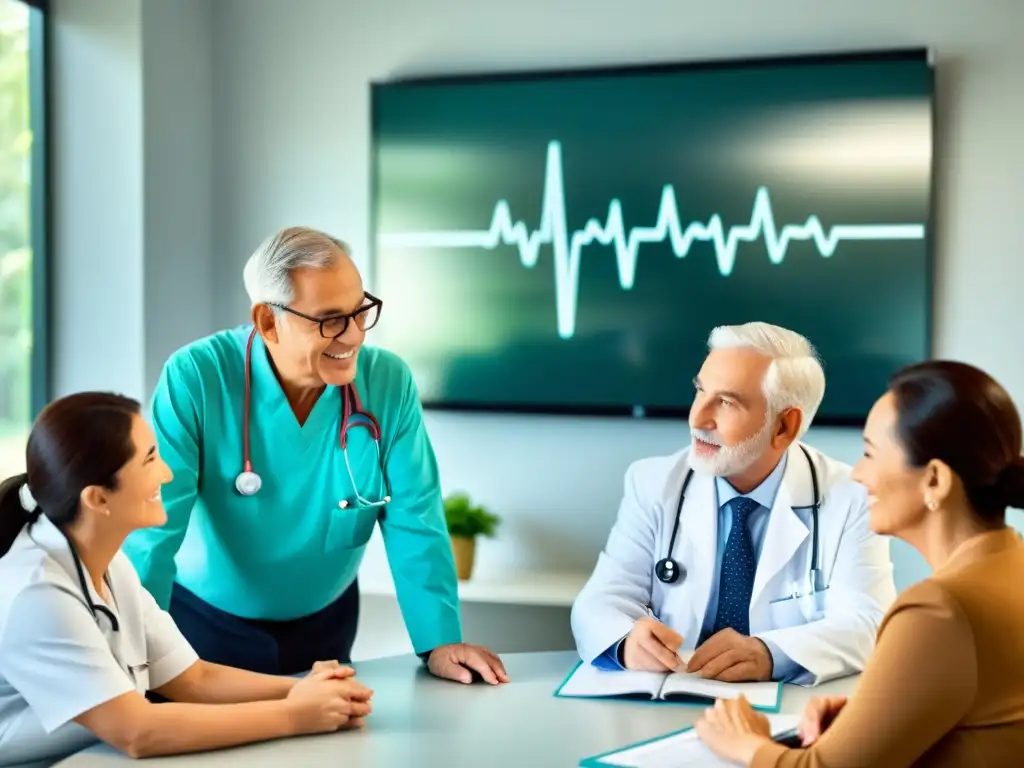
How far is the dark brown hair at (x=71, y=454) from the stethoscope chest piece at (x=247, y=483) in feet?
1.82

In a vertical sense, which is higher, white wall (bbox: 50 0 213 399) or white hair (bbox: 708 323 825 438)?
white wall (bbox: 50 0 213 399)

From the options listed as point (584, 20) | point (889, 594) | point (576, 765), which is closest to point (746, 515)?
point (889, 594)

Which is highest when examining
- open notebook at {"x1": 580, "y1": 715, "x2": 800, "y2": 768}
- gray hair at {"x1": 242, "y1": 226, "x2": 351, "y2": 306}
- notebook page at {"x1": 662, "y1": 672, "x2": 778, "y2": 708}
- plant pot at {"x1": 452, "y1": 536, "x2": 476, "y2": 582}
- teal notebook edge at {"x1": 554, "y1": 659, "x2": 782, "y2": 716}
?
gray hair at {"x1": 242, "y1": 226, "x2": 351, "y2": 306}

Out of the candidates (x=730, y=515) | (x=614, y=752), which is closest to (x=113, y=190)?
(x=730, y=515)

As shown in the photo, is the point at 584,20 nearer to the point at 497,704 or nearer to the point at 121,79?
the point at 121,79

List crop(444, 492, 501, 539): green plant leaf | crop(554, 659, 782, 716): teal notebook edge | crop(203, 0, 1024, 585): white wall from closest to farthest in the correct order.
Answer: crop(554, 659, 782, 716): teal notebook edge
crop(203, 0, 1024, 585): white wall
crop(444, 492, 501, 539): green plant leaf

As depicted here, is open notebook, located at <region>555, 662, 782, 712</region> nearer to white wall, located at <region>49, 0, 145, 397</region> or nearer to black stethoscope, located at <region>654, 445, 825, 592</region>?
black stethoscope, located at <region>654, 445, 825, 592</region>

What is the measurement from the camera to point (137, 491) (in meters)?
1.73

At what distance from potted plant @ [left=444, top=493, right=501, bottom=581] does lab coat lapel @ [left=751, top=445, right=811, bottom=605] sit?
1434 mm

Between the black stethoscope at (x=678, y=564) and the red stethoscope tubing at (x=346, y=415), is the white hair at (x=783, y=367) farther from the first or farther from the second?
the red stethoscope tubing at (x=346, y=415)

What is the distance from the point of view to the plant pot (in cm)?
362

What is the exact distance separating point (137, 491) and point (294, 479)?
0.61 metres

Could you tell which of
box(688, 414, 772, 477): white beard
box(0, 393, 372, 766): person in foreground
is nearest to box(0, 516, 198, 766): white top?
box(0, 393, 372, 766): person in foreground

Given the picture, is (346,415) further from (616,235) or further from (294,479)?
Result: (616,235)
